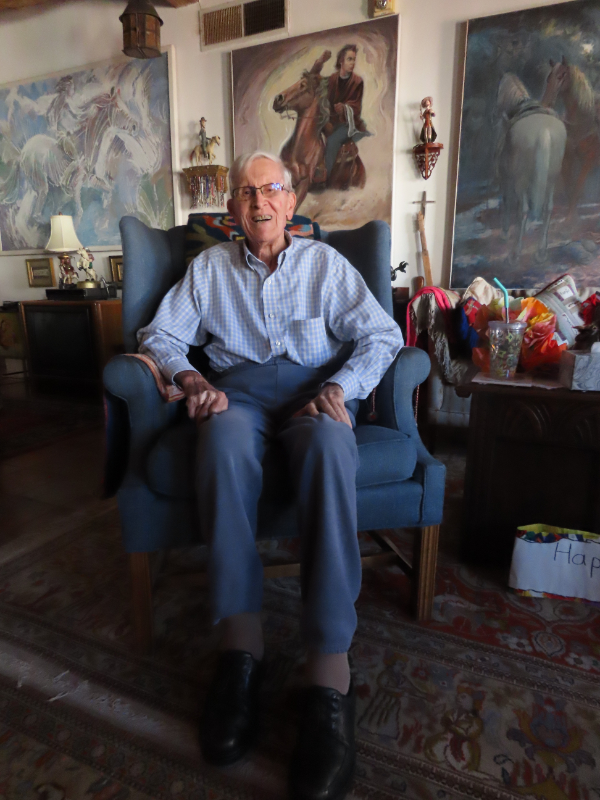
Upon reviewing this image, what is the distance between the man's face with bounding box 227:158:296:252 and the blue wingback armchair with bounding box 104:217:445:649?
0.47m

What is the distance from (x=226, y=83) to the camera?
3.16m

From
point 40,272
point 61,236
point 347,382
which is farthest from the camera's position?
point 40,272

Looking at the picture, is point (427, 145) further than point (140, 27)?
No

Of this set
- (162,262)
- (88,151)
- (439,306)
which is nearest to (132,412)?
(162,262)

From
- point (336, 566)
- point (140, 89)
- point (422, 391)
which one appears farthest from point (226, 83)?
point (336, 566)

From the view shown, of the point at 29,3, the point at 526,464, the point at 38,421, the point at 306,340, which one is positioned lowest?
the point at 38,421

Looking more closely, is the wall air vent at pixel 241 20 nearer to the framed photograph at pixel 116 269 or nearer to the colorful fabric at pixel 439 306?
the framed photograph at pixel 116 269

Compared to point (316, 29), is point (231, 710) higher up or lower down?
lower down

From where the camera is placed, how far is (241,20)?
119 inches

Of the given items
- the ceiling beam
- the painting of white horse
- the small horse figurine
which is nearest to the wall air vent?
the ceiling beam

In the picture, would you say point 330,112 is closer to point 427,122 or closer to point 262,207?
point 427,122

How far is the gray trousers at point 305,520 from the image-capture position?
92cm

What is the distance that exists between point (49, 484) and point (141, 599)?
1.22 metres

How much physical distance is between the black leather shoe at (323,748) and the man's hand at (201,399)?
1.90 ft
